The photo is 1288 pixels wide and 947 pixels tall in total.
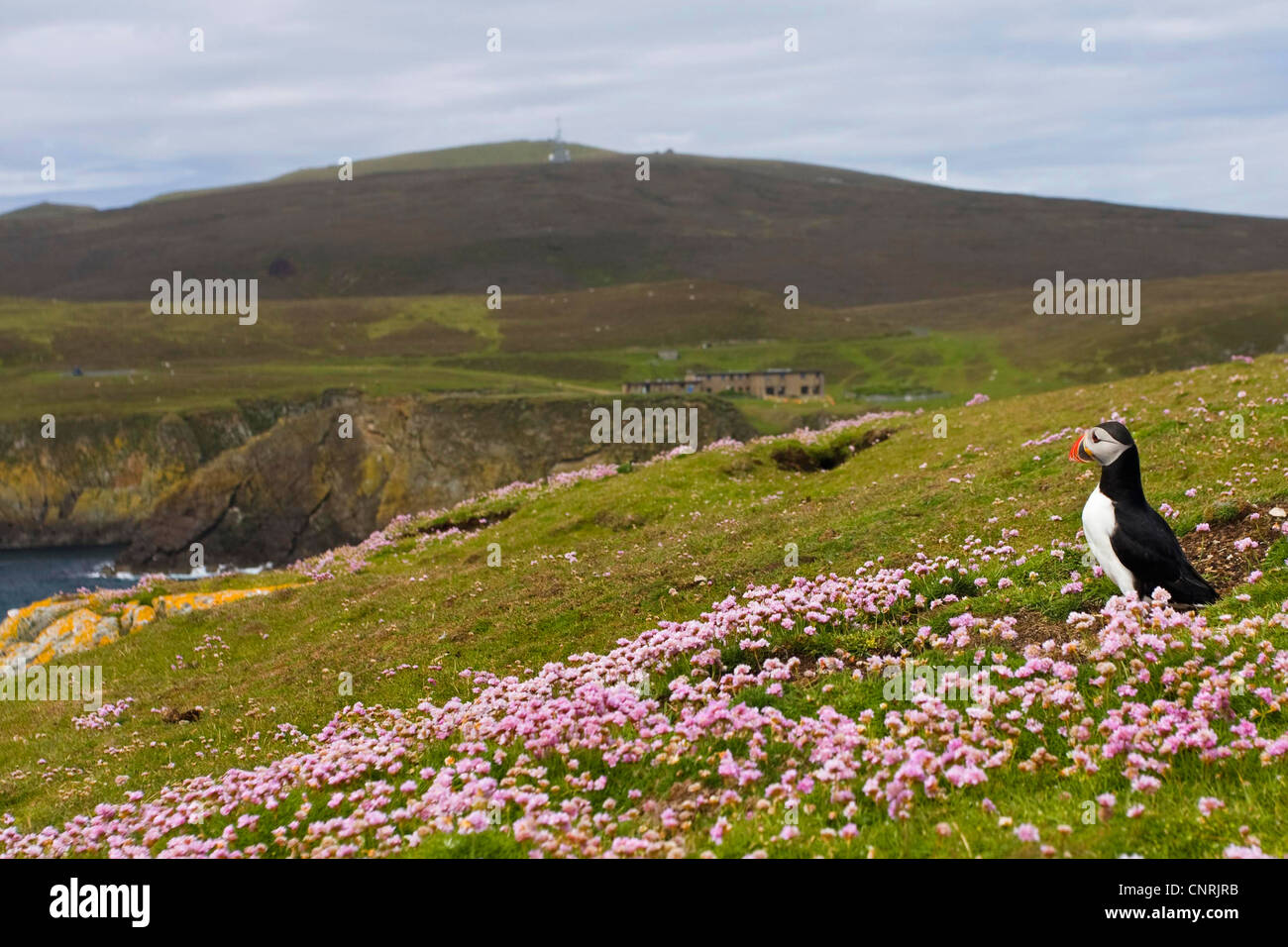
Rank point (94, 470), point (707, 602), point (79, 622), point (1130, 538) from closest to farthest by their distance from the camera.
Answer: point (1130, 538) → point (707, 602) → point (79, 622) → point (94, 470)

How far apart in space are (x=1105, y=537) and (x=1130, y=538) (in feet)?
1.04

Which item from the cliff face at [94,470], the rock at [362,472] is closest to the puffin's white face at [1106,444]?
the rock at [362,472]

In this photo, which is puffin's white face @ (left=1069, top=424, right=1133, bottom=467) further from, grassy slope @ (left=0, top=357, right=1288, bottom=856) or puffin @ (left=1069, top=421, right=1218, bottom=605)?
grassy slope @ (left=0, top=357, right=1288, bottom=856)

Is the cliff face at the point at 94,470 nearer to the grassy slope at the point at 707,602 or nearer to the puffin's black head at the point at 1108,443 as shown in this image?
the grassy slope at the point at 707,602

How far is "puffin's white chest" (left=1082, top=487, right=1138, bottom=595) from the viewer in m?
12.2

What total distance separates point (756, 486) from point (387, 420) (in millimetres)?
76862

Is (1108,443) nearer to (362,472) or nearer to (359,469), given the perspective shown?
(362,472)

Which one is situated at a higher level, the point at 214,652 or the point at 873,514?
the point at 873,514

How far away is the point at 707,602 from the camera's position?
1652 cm

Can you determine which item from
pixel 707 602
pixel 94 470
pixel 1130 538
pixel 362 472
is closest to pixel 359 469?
pixel 362 472

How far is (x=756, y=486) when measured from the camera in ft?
95.6

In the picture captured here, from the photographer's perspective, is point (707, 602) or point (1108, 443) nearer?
point (1108, 443)
